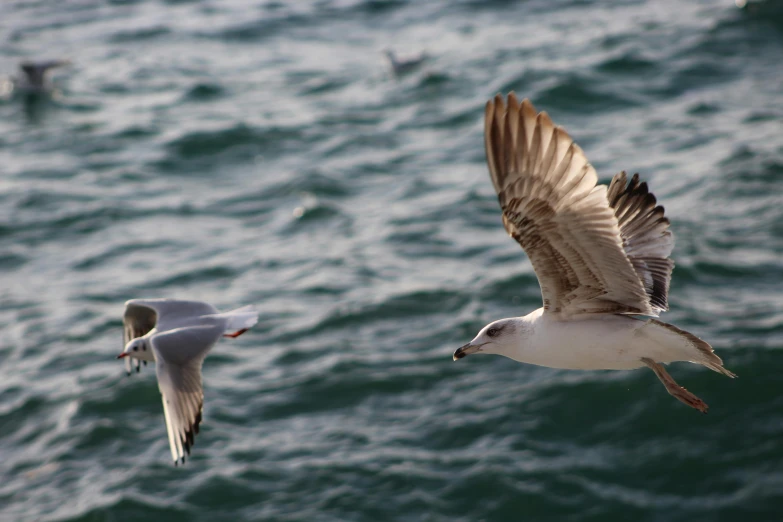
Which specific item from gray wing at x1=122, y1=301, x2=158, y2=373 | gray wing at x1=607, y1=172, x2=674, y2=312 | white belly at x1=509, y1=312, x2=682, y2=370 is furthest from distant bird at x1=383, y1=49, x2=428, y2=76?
white belly at x1=509, y1=312, x2=682, y2=370

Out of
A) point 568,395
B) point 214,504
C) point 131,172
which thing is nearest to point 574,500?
point 568,395

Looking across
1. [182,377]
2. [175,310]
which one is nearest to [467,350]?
[182,377]

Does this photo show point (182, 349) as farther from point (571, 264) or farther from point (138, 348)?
point (571, 264)

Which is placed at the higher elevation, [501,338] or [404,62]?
[501,338]

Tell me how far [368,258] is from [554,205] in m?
8.50

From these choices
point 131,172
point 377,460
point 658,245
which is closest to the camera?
point 658,245

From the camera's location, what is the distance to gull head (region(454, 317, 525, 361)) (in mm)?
5422

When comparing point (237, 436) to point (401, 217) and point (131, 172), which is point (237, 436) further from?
point (131, 172)

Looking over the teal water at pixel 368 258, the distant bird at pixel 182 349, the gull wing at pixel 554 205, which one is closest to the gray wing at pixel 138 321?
the distant bird at pixel 182 349

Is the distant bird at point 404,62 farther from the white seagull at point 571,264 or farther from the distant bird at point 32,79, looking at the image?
the white seagull at point 571,264

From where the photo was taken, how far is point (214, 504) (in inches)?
382

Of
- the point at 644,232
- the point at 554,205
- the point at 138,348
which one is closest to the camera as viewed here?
the point at 554,205

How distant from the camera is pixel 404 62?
17.4 metres

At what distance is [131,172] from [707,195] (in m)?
8.55
